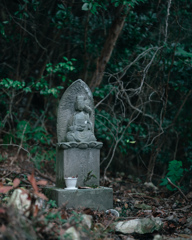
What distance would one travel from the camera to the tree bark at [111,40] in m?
7.61

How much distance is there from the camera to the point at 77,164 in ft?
17.8

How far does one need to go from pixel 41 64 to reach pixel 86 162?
15.0ft

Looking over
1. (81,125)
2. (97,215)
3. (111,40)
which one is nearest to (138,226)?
(97,215)

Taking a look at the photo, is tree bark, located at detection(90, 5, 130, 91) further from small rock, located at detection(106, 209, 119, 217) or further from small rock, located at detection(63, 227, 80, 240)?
small rock, located at detection(63, 227, 80, 240)

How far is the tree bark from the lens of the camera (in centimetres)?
761

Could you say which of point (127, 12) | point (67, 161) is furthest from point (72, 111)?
point (127, 12)

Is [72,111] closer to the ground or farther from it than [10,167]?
farther from it

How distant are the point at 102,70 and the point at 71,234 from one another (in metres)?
5.55

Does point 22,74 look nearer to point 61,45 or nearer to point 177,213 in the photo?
point 61,45

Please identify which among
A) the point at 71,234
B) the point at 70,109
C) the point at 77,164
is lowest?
the point at 71,234

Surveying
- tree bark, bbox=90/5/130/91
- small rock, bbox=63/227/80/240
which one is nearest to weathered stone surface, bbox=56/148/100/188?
small rock, bbox=63/227/80/240

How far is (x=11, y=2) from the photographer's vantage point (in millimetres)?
8781

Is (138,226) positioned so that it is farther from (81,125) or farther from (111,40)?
(111,40)

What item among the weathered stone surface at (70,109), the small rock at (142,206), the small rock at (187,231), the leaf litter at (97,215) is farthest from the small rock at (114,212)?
the weathered stone surface at (70,109)
